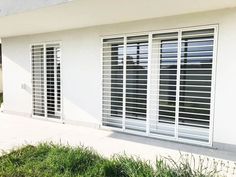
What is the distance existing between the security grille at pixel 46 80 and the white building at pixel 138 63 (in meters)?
0.04

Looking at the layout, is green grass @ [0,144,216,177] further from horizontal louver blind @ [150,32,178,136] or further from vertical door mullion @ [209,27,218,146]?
horizontal louver blind @ [150,32,178,136]

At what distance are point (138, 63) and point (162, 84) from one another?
37.2 inches

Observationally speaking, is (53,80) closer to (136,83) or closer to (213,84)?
(136,83)

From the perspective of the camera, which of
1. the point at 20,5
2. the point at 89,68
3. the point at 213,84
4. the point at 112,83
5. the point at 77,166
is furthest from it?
the point at 89,68

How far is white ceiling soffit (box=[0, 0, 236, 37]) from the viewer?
16.6ft

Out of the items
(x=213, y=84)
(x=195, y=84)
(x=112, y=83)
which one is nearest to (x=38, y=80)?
(x=112, y=83)

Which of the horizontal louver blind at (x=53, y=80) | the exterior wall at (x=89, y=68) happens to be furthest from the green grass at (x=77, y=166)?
the horizontal louver blind at (x=53, y=80)

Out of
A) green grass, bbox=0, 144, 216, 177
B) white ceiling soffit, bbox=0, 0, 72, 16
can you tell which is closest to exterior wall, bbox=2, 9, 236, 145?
green grass, bbox=0, 144, 216, 177

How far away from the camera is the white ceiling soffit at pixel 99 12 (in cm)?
506

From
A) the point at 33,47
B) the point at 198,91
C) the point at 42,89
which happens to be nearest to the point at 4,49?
the point at 33,47

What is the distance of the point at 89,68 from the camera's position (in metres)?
7.80

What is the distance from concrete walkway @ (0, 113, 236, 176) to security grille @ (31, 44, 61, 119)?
0.78 m

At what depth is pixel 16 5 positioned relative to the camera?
246 inches

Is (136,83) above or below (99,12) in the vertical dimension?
below
